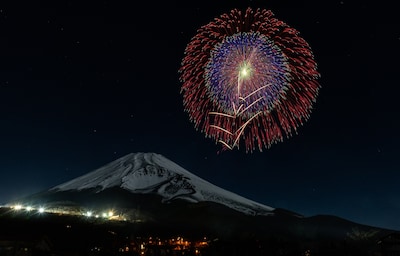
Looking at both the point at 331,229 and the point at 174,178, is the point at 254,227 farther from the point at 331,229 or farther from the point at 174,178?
the point at 174,178

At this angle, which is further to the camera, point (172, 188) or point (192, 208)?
point (172, 188)

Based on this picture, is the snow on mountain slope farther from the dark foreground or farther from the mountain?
the dark foreground

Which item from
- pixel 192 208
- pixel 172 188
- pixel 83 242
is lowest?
pixel 83 242

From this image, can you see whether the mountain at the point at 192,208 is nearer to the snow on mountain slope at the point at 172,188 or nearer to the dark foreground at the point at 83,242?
the snow on mountain slope at the point at 172,188

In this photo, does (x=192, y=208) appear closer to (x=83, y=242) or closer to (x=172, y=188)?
(x=172, y=188)

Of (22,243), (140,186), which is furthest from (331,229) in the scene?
(22,243)

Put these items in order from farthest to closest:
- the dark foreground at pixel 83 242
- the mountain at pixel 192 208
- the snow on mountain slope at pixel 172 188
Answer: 1. the snow on mountain slope at pixel 172 188
2. the mountain at pixel 192 208
3. the dark foreground at pixel 83 242

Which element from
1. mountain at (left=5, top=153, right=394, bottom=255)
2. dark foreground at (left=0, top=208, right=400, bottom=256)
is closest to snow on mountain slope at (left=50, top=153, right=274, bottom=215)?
mountain at (left=5, top=153, right=394, bottom=255)

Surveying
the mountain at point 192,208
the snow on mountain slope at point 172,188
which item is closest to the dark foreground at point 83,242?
the mountain at point 192,208

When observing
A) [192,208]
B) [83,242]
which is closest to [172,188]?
[192,208]

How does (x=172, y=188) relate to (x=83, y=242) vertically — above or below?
above

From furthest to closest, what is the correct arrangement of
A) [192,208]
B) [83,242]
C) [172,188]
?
[172,188], [192,208], [83,242]

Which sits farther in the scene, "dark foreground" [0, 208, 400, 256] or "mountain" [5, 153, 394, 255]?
"mountain" [5, 153, 394, 255]
